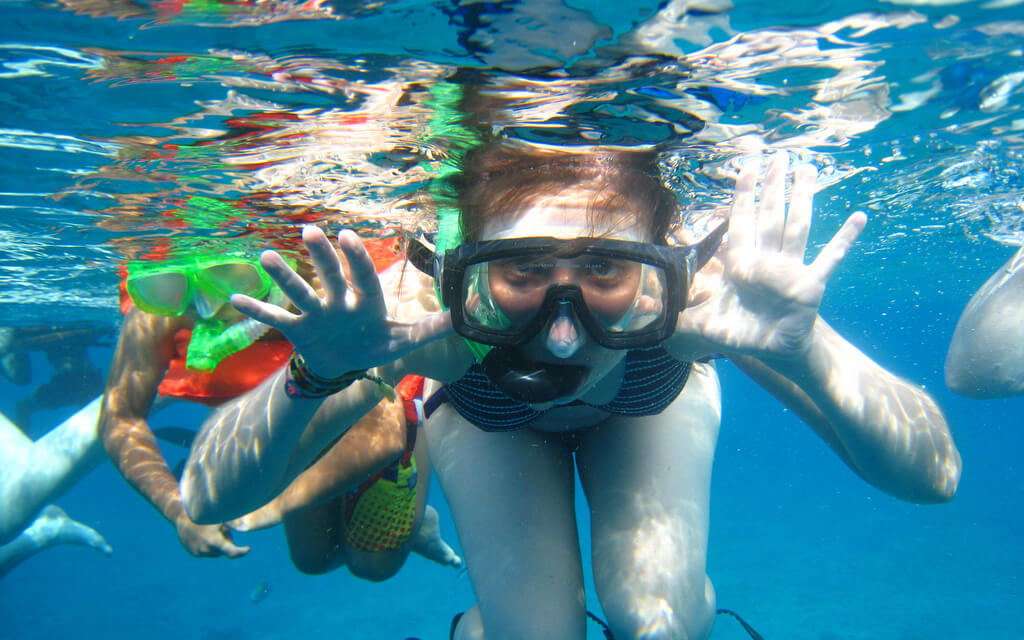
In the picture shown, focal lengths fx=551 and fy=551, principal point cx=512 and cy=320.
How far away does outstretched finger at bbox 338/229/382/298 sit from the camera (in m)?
2.35

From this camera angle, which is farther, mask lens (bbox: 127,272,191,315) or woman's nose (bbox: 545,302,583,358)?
mask lens (bbox: 127,272,191,315)

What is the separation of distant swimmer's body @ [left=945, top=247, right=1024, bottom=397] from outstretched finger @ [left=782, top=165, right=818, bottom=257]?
5588 millimetres

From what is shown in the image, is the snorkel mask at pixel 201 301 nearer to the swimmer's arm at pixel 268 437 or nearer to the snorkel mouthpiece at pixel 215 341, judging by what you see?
the snorkel mouthpiece at pixel 215 341

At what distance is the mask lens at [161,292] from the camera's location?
5270 mm

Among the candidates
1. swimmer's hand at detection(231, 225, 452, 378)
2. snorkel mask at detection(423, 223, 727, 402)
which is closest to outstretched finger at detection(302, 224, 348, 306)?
swimmer's hand at detection(231, 225, 452, 378)

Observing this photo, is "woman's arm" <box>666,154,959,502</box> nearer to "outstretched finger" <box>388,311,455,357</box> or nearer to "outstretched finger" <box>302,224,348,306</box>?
"outstretched finger" <box>388,311,455,357</box>

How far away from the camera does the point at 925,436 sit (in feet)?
12.8

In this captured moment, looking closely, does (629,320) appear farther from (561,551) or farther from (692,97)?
(692,97)

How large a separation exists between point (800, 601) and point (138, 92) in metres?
26.0

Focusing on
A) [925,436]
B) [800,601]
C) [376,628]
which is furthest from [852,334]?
[925,436]

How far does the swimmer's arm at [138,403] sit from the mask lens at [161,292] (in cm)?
24

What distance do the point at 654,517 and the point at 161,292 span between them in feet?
16.4

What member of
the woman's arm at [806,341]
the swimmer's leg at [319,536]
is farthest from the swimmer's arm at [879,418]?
the swimmer's leg at [319,536]

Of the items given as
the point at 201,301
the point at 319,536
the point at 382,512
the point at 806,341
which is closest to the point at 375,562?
the point at 382,512
